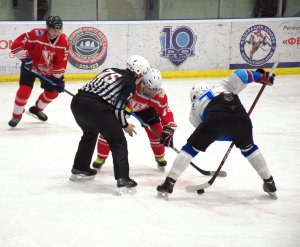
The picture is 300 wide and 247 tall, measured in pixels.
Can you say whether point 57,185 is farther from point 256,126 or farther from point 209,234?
point 256,126

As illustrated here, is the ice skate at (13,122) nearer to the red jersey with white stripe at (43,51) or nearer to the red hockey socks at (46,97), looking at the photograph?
the red hockey socks at (46,97)

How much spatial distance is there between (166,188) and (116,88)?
68cm

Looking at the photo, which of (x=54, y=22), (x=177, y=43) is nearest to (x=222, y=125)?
(x=54, y=22)

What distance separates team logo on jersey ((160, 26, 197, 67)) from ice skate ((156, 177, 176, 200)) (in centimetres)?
468

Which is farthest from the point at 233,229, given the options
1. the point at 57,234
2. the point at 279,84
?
the point at 279,84

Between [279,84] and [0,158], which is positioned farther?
[279,84]

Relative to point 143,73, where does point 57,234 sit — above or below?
below

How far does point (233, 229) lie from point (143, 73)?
1.17m

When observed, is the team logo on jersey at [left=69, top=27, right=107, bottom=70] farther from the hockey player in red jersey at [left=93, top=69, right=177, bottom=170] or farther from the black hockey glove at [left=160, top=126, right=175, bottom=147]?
the black hockey glove at [left=160, top=126, right=175, bottom=147]

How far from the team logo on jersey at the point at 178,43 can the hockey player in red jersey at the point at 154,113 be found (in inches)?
154

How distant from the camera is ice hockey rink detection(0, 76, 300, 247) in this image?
143 inches

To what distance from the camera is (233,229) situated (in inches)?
149

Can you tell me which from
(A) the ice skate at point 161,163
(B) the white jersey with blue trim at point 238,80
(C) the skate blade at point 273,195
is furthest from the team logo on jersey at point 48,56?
(C) the skate blade at point 273,195

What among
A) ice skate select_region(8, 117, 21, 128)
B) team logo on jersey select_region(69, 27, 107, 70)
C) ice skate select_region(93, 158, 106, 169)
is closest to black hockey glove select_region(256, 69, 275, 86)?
ice skate select_region(93, 158, 106, 169)
